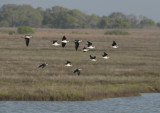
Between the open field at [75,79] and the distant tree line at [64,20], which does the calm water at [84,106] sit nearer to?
the open field at [75,79]

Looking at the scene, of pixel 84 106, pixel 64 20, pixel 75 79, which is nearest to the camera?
pixel 84 106

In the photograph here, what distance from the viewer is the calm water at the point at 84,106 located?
985 inches

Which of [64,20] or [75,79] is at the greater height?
[64,20]

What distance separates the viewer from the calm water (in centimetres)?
2503

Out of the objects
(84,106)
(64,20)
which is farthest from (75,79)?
(64,20)

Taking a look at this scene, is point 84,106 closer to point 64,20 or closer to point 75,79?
point 75,79

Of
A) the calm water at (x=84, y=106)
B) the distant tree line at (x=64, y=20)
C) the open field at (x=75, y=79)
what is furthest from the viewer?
the distant tree line at (x=64, y=20)

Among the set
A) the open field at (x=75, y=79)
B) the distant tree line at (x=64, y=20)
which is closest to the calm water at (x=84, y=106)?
the open field at (x=75, y=79)

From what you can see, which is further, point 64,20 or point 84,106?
point 64,20

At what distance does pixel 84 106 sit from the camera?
85.3ft

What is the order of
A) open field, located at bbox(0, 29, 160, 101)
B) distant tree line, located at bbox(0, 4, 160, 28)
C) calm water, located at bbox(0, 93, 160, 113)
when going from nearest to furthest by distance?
calm water, located at bbox(0, 93, 160, 113)
open field, located at bbox(0, 29, 160, 101)
distant tree line, located at bbox(0, 4, 160, 28)

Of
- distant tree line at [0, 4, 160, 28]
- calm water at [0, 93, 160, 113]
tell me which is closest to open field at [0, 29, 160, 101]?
calm water at [0, 93, 160, 113]

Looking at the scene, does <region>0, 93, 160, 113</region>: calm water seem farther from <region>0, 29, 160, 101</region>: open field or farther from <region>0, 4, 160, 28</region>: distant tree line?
<region>0, 4, 160, 28</region>: distant tree line

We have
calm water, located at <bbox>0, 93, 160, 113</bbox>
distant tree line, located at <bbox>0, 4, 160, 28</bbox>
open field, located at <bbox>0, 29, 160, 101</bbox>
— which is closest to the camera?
calm water, located at <bbox>0, 93, 160, 113</bbox>
